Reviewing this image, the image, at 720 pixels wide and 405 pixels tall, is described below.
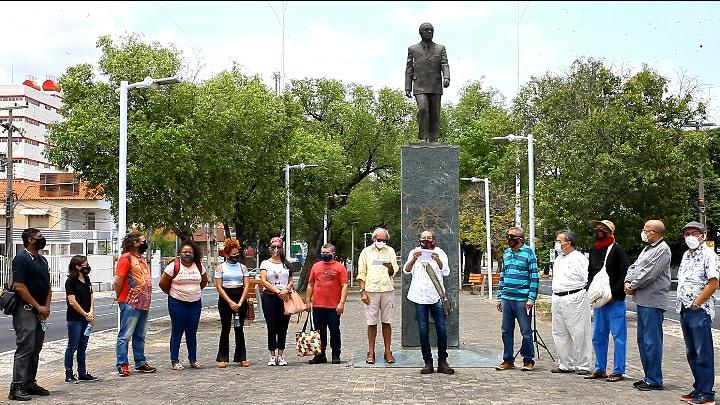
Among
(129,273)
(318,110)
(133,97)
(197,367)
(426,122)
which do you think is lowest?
(197,367)

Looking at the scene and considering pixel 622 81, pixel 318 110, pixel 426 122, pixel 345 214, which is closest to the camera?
pixel 426 122

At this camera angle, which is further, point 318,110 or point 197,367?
point 318,110

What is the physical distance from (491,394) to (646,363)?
6.28ft

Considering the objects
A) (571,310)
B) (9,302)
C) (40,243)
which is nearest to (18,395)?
(9,302)

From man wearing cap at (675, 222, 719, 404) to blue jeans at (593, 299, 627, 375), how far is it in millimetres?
1240

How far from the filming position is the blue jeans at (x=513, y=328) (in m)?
11.9

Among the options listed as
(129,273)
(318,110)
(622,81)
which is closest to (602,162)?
(622,81)

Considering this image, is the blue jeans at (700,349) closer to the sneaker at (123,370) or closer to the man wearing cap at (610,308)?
the man wearing cap at (610,308)

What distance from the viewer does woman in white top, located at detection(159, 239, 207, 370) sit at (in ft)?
40.0

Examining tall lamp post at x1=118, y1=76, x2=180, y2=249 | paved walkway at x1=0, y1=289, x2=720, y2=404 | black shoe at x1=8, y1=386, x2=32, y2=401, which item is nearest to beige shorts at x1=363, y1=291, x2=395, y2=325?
paved walkway at x1=0, y1=289, x2=720, y2=404

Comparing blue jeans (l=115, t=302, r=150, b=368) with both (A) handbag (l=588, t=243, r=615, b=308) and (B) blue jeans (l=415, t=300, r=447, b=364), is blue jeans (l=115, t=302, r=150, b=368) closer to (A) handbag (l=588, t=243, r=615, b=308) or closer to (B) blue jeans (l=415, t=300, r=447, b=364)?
(B) blue jeans (l=415, t=300, r=447, b=364)

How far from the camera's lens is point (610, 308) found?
432 inches

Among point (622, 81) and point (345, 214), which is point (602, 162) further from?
point (345, 214)

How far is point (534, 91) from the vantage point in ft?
95.5
